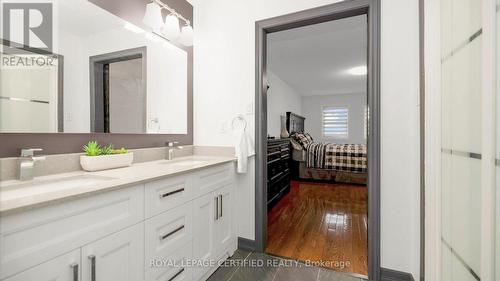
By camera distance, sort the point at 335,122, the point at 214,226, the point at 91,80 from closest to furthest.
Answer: the point at 91,80
the point at 214,226
the point at 335,122

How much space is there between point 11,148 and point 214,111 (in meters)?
1.39

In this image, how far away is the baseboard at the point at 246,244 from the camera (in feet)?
6.48

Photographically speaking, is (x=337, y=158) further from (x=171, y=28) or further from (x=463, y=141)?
(x=171, y=28)

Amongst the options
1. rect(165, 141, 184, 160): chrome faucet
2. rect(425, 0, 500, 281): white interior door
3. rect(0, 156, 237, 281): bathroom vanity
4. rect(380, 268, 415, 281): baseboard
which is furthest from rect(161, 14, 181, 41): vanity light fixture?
rect(380, 268, 415, 281): baseboard

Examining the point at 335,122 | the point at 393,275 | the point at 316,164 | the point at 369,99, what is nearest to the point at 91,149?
the point at 369,99

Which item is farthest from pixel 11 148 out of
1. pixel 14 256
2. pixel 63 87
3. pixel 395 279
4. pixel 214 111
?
pixel 395 279

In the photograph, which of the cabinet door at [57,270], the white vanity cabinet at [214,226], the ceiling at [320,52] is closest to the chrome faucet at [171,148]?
the white vanity cabinet at [214,226]

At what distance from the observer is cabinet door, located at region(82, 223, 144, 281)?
0.84 m

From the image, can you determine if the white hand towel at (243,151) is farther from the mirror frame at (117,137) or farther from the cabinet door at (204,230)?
the mirror frame at (117,137)

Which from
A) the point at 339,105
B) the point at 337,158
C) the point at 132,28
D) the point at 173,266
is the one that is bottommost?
the point at 173,266

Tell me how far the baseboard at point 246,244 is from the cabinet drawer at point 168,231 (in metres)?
0.75

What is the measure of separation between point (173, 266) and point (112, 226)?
51cm

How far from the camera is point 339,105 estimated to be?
7.81 meters

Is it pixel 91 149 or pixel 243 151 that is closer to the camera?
pixel 91 149
